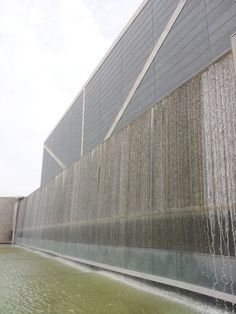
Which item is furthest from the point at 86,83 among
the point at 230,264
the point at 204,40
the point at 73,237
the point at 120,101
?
the point at 230,264

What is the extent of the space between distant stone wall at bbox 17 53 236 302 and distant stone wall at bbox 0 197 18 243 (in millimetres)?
20758

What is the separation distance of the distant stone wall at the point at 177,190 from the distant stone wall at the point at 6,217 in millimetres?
20758

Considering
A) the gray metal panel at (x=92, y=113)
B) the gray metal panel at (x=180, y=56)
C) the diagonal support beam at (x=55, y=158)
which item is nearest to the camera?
the gray metal panel at (x=180, y=56)

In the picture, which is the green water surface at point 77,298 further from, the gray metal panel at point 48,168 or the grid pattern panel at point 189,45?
the gray metal panel at point 48,168

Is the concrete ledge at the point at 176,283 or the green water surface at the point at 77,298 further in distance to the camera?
the concrete ledge at the point at 176,283

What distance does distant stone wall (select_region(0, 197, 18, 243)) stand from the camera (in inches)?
1113

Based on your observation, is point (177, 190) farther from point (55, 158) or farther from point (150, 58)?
point (55, 158)

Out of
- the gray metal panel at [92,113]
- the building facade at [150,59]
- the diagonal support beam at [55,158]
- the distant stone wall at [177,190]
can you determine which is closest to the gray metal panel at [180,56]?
the building facade at [150,59]

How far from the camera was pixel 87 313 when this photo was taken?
13.1ft

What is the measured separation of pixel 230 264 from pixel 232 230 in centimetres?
49

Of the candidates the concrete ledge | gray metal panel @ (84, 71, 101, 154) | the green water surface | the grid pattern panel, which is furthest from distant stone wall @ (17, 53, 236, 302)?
gray metal panel @ (84, 71, 101, 154)

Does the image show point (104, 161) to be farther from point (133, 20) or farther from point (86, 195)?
point (133, 20)

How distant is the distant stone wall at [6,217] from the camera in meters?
28.3

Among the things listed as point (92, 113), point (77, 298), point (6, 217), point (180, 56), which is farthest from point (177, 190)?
point (6, 217)
